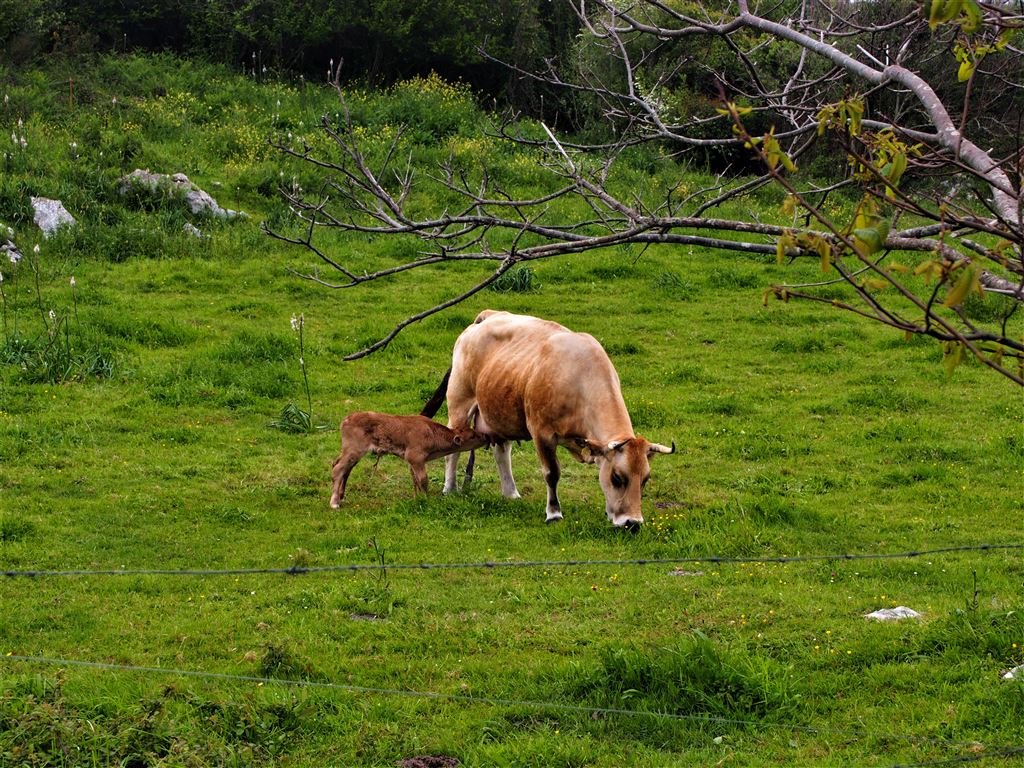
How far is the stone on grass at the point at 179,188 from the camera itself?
2136 centimetres

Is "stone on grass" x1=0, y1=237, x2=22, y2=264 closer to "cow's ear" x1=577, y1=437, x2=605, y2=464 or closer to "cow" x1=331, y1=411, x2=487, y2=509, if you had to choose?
"cow" x1=331, y1=411, x2=487, y2=509

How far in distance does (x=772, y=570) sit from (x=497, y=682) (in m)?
3.11

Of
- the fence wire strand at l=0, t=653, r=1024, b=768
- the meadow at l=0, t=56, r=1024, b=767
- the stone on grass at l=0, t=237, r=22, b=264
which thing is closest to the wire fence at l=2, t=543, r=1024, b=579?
the meadow at l=0, t=56, r=1024, b=767

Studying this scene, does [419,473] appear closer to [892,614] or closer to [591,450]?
[591,450]

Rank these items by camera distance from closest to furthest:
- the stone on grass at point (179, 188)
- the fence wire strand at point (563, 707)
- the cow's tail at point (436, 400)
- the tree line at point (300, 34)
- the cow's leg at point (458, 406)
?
the fence wire strand at point (563, 707)
the cow's leg at point (458, 406)
the cow's tail at point (436, 400)
the stone on grass at point (179, 188)
the tree line at point (300, 34)

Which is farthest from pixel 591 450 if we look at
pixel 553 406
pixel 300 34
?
pixel 300 34

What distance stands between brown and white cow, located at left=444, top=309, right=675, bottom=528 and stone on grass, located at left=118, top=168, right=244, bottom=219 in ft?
33.0

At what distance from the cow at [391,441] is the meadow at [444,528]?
376 mm

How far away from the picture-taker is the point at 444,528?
11008 mm

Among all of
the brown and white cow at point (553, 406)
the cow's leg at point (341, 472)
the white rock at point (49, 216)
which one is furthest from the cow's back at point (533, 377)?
the white rock at point (49, 216)

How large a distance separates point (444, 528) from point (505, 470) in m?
1.59

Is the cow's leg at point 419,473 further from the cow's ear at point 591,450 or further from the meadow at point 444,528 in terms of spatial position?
the cow's ear at point 591,450

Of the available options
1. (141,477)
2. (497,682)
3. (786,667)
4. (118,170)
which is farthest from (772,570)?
(118,170)

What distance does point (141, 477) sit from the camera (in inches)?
484
